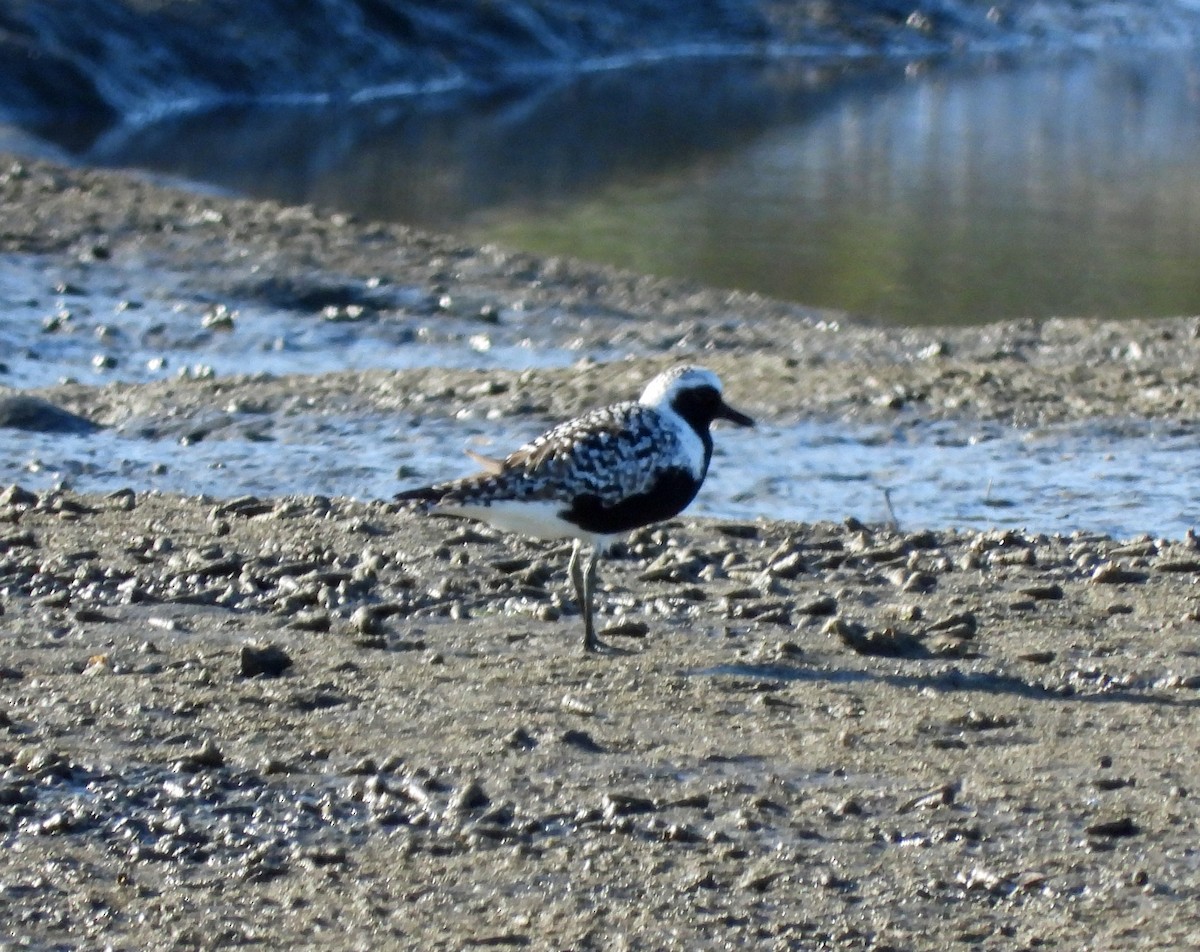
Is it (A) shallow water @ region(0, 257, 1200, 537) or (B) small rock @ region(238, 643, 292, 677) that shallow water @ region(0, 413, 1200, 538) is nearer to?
(A) shallow water @ region(0, 257, 1200, 537)

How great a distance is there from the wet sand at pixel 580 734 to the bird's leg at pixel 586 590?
0.43 feet

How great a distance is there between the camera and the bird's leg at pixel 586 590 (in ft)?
23.8

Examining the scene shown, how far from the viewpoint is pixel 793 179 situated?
27906 mm

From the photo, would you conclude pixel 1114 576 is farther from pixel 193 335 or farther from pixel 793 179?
pixel 793 179

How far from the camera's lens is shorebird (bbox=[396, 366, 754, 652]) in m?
7.21

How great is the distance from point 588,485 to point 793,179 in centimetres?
2135

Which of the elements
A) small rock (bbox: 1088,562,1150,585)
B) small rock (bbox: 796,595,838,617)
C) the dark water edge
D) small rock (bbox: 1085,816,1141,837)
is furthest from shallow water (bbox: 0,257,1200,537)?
the dark water edge

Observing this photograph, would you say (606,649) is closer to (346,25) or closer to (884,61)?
(346,25)

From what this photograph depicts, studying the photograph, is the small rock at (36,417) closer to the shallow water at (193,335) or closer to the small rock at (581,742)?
the shallow water at (193,335)

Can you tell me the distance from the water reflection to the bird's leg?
1094 cm

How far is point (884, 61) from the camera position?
48.1 meters

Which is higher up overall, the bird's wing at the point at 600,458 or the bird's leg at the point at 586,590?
the bird's wing at the point at 600,458

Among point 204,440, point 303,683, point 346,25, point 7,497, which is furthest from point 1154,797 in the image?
point 346,25

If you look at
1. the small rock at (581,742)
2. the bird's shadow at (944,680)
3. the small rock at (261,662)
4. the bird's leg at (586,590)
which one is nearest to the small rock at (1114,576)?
the bird's shadow at (944,680)
